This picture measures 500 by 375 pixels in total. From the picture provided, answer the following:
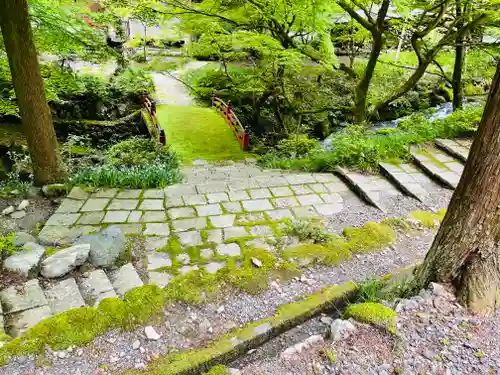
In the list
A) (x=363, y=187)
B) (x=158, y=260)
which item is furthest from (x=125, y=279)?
(x=363, y=187)

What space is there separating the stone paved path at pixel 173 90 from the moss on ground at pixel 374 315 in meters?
13.4

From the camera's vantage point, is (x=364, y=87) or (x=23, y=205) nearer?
(x=23, y=205)

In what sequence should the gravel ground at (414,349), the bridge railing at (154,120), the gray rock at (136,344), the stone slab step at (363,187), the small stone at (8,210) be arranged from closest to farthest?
the gravel ground at (414,349) → the gray rock at (136,344) → the small stone at (8,210) → the stone slab step at (363,187) → the bridge railing at (154,120)

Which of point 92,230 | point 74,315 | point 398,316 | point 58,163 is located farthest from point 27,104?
point 398,316

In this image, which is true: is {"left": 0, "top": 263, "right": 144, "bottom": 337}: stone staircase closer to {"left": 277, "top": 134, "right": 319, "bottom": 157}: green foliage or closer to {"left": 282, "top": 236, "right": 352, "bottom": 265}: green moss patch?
{"left": 282, "top": 236, "right": 352, "bottom": 265}: green moss patch

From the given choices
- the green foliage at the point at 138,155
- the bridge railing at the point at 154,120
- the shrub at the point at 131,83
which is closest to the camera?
the green foliage at the point at 138,155

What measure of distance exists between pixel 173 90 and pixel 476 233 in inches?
599

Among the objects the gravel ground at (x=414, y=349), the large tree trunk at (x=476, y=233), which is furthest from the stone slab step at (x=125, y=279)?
the large tree trunk at (x=476, y=233)

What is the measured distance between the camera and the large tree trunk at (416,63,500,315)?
85.1 inches

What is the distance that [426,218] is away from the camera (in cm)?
416

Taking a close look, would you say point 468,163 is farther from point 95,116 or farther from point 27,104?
point 95,116

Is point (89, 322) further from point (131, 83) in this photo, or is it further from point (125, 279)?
point (131, 83)

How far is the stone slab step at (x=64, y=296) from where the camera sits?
2.74 m

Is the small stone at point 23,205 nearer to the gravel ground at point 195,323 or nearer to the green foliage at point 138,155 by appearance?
the green foliage at point 138,155
